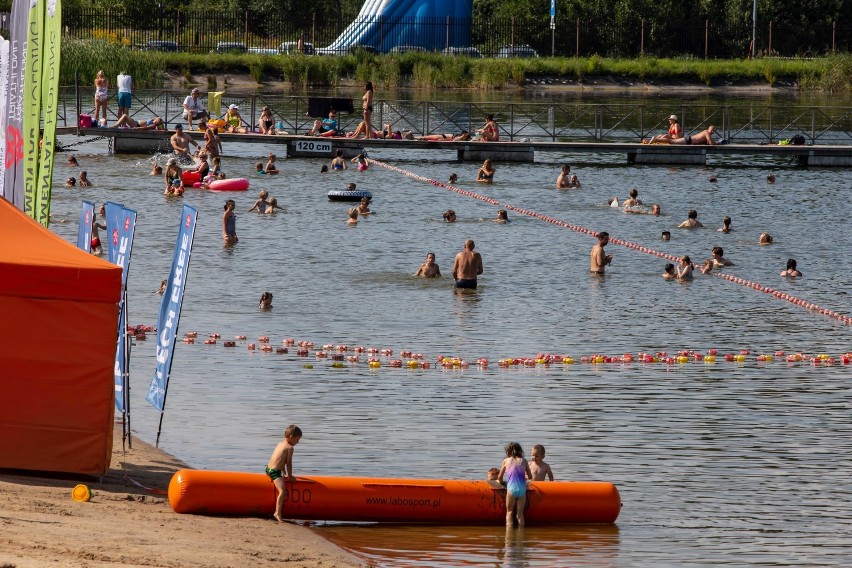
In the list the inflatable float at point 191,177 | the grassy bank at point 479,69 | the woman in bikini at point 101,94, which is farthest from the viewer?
the grassy bank at point 479,69

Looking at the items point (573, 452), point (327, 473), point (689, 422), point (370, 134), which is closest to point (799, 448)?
point (689, 422)

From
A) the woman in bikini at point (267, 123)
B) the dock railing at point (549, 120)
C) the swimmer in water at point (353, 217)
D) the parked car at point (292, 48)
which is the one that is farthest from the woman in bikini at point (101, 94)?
the parked car at point (292, 48)

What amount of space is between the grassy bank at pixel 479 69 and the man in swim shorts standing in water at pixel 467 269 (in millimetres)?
37606

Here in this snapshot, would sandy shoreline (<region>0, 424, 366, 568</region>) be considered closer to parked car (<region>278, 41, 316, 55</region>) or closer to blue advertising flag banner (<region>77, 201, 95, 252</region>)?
blue advertising flag banner (<region>77, 201, 95, 252</region>)

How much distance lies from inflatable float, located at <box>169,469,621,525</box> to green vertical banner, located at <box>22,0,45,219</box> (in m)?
5.73

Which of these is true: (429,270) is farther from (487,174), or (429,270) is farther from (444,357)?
(487,174)

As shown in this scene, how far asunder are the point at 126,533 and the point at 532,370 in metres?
8.96

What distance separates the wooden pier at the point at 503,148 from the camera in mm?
40750

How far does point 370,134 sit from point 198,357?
75.1 feet

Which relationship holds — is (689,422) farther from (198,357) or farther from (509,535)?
(198,357)

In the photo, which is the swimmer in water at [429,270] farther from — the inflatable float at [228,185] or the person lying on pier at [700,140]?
the person lying on pier at [700,140]

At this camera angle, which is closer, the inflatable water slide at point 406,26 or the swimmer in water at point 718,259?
the swimmer in water at point 718,259

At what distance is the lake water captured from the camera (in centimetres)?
1270

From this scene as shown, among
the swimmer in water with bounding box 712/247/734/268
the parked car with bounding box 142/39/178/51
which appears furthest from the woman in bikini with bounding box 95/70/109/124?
the parked car with bounding box 142/39/178/51
